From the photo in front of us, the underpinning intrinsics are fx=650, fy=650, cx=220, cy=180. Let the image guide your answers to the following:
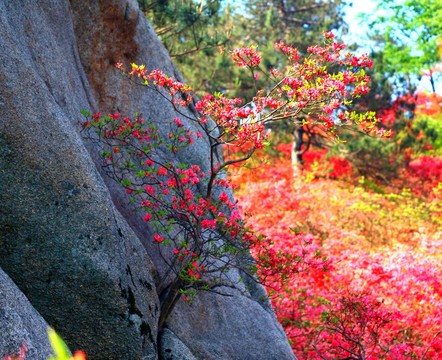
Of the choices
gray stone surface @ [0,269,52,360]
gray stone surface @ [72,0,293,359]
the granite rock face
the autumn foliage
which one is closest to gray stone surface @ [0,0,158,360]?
the granite rock face

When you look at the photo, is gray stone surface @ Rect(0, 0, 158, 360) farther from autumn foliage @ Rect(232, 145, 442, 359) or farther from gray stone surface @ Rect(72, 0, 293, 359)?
autumn foliage @ Rect(232, 145, 442, 359)

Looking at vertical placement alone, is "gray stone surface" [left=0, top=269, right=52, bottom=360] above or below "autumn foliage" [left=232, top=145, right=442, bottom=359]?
below

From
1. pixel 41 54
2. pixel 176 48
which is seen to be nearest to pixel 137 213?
pixel 41 54

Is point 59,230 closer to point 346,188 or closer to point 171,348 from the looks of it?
point 171,348

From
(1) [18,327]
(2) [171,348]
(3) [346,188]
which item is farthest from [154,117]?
(3) [346,188]

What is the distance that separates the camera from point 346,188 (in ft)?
71.4

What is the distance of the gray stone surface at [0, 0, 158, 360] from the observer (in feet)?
15.0

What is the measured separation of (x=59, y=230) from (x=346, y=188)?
58.8ft

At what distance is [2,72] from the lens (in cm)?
469

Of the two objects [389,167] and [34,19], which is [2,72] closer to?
[34,19]

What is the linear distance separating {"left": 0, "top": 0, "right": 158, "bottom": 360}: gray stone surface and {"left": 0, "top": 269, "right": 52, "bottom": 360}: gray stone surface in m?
0.67

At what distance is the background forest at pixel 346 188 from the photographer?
374 inches

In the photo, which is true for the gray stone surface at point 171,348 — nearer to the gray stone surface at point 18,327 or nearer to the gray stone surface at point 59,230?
the gray stone surface at point 59,230

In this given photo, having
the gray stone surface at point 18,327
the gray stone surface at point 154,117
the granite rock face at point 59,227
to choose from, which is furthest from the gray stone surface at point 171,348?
the gray stone surface at point 18,327
